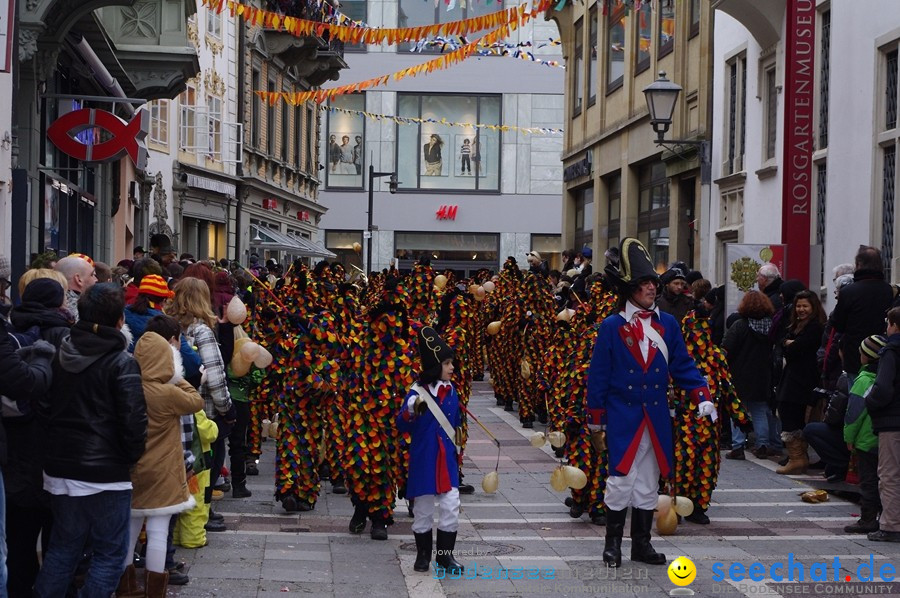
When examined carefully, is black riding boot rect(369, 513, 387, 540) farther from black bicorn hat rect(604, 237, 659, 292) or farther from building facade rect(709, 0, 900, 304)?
building facade rect(709, 0, 900, 304)

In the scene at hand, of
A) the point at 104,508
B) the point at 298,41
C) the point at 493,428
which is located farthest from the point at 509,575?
the point at 298,41

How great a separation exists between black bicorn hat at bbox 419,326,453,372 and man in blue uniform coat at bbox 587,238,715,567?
98 centimetres

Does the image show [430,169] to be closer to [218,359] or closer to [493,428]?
[493,428]

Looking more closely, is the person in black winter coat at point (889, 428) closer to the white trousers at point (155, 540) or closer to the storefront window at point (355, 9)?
the white trousers at point (155, 540)

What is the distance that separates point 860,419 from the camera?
31.3 feet

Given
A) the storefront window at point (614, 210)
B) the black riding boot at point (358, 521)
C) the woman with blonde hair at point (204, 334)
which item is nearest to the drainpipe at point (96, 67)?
the woman with blonde hair at point (204, 334)

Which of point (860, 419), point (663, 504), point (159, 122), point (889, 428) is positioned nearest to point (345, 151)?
point (159, 122)

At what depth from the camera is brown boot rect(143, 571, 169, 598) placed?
6.80 metres

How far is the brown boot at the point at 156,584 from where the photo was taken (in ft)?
22.3

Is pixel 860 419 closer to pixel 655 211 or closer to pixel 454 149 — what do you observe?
pixel 655 211

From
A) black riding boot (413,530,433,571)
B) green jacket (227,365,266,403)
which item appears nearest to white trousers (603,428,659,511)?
black riding boot (413,530,433,571)

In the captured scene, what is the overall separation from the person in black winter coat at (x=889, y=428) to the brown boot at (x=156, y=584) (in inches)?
194

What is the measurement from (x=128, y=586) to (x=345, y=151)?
4509 centimetres

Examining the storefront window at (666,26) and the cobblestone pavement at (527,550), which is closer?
the cobblestone pavement at (527,550)
